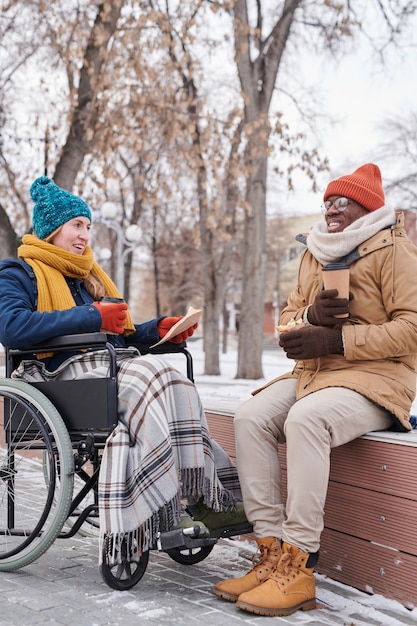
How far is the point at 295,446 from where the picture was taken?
3.09m

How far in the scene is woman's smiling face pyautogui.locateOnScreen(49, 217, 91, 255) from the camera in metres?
3.78

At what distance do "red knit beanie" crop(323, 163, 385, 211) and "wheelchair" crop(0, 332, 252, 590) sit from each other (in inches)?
42.6

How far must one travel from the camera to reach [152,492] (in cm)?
309

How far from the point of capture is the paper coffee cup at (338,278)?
3232 millimetres

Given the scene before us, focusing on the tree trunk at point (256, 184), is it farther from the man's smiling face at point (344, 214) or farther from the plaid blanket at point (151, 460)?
the plaid blanket at point (151, 460)

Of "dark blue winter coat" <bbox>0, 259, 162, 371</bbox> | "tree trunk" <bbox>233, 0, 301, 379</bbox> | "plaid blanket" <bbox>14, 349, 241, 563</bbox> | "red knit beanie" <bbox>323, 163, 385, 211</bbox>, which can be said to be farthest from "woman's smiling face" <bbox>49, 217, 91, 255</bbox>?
"tree trunk" <bbox>233, 0, 301, 379</bbox>

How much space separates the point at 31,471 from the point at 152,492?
6.20 feet

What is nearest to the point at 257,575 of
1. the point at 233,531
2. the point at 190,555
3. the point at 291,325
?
the point at 233,531

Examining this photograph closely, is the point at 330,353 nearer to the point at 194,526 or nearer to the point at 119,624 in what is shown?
the point at 194,526

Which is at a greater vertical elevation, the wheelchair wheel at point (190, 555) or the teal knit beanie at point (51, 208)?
the teal knit beanie at point (51, 208)

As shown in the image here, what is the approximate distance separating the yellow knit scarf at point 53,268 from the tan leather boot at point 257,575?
133cm

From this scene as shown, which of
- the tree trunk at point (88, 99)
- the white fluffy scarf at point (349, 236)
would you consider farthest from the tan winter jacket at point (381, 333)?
the tree trunk at point (88, 99)

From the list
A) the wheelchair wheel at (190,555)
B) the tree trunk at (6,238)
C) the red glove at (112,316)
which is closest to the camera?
the red glove at (112,316)

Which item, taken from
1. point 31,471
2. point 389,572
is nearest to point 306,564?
point 389,572
